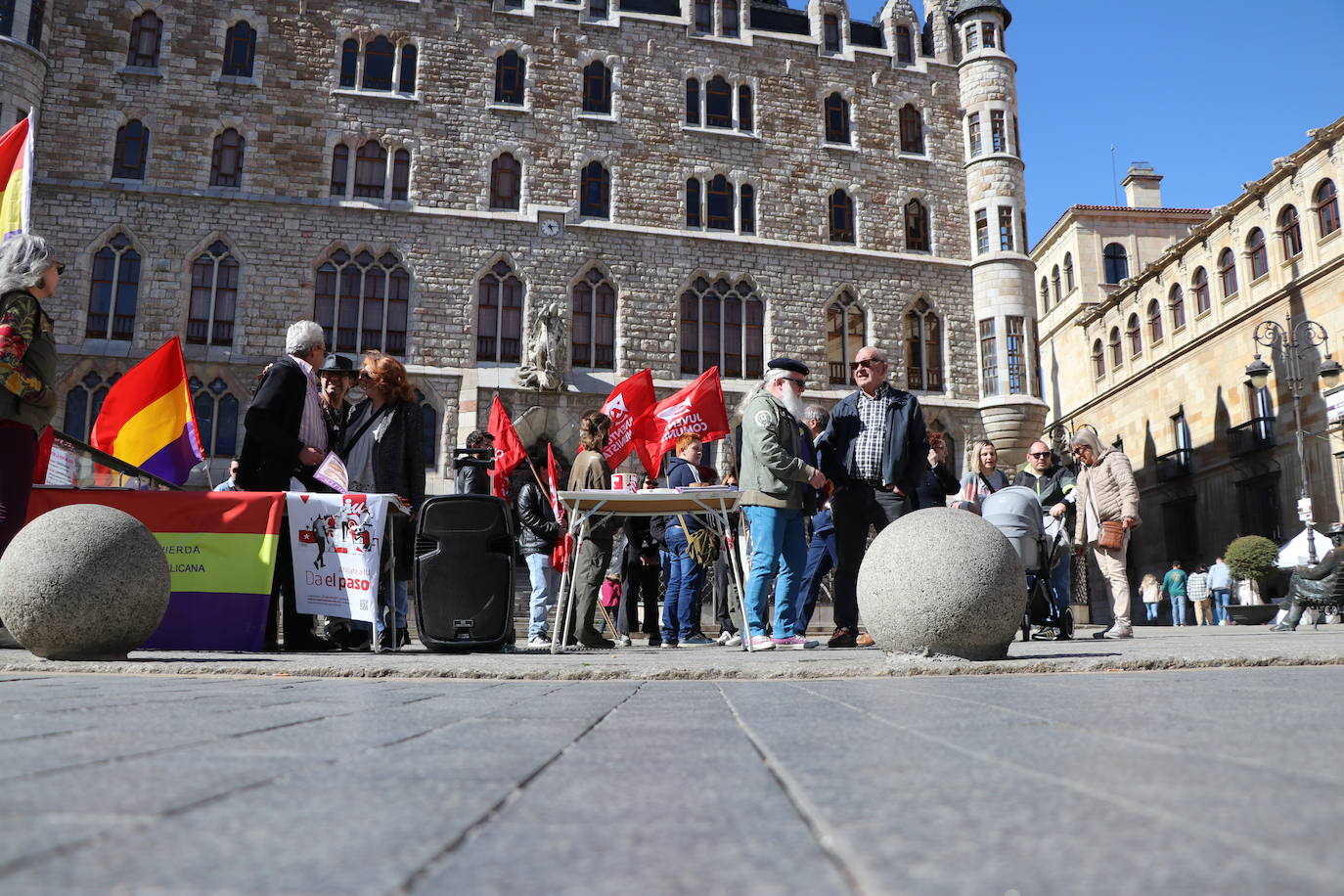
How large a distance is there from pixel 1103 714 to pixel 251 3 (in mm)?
22957

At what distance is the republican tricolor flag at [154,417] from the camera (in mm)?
10633

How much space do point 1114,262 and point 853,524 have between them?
114 ft

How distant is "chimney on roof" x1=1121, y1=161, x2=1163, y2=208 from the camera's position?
3862 cm

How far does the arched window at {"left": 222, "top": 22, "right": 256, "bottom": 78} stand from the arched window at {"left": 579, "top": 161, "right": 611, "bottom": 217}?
7243 millimetres

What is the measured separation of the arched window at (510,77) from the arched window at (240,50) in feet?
16.6

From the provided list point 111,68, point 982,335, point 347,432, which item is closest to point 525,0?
point 111,68

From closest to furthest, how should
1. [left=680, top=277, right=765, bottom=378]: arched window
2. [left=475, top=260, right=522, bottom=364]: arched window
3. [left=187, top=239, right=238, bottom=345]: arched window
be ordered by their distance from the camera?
[left=187, top=239, right=238, bottom=345]: arched window, [left=475, top=260, right=522, bottom=364]: arched window, [left=680, top=277, right=765, bottom=378]: arched window

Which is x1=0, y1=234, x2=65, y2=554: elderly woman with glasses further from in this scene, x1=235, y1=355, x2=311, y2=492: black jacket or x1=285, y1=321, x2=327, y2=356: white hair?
x1=285, y1=321, x2=327, y2=356: white hair

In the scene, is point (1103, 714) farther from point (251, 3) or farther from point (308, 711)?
point (251, 3)

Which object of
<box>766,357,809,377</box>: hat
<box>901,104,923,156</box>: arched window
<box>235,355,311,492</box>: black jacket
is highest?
<box>901,104,923,156</box>: arched window

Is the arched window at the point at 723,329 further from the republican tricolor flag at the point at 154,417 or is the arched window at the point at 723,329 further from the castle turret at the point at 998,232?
the republican tricolor flag at the point at 154,417

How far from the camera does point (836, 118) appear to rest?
75.4 ft

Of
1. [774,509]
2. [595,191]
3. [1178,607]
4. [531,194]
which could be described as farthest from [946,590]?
[1178,607]

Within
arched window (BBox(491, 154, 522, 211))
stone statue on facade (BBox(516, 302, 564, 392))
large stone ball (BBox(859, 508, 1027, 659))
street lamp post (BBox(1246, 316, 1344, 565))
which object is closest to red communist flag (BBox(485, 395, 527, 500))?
large stone ball (BBox(859, 508, 1027, 659))
